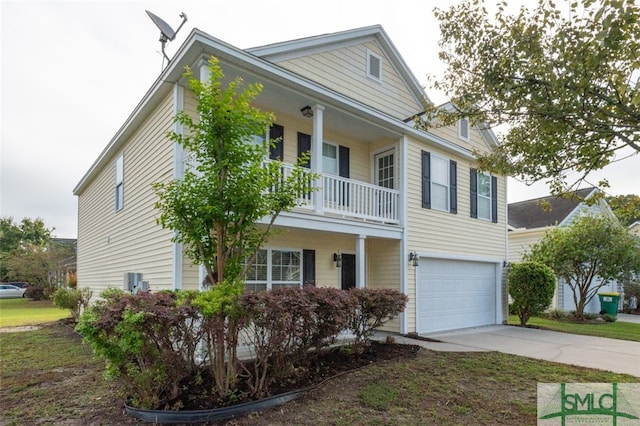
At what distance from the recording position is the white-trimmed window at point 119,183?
1110 cm

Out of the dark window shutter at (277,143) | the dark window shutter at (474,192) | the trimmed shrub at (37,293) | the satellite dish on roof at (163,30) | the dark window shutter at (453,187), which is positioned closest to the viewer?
the satellite dish on roof at (163,30)

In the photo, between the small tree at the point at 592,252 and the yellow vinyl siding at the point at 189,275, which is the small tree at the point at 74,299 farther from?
the small tree at the point at 592,252

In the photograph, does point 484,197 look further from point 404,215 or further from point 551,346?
point 551,346

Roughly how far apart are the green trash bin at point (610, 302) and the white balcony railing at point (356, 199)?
12.8m

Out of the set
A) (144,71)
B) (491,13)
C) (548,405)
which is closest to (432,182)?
(491,13)

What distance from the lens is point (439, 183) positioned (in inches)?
468

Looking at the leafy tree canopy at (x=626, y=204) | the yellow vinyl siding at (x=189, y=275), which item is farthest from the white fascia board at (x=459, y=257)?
the yellow vinyl siding at (x=189, y=275)

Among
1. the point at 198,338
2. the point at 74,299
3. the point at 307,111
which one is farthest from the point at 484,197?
the point at 74,299

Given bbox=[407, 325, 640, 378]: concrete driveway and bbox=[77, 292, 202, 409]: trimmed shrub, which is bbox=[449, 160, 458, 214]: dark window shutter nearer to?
bbox=[407, 325, 640, 378]: concrete driveway

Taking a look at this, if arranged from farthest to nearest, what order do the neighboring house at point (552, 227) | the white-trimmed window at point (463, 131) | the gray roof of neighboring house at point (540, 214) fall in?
the gray roof of neighboring house at point (540, 214) < the neighboring house at point (552, 227) < the white-trimmed window at point (463, 131)

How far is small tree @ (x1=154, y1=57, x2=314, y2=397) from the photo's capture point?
188 inches

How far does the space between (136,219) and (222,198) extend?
5.68 m

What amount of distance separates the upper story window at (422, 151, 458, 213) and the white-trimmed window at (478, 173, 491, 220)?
55.8 inches

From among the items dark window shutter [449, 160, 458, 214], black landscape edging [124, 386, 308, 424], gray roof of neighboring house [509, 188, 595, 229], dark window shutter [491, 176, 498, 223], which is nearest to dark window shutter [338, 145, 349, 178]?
dark window shutter [449, 160, 458, 214]
